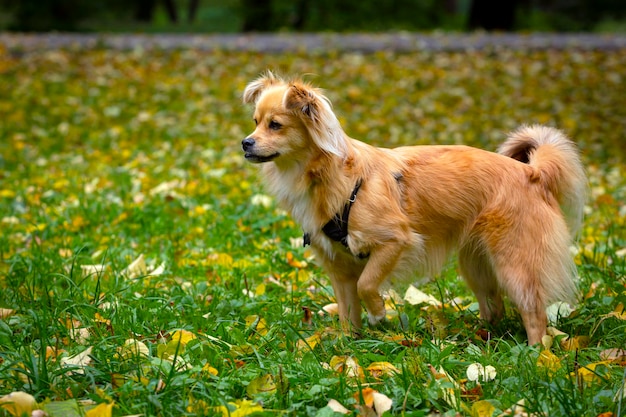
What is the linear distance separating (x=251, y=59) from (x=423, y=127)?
15.4ft

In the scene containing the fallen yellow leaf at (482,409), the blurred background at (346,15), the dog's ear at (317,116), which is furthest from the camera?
the blurred background at (346,15)

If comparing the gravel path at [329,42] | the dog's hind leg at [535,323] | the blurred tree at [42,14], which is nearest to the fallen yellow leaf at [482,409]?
the dog's hind leg at [535,323]

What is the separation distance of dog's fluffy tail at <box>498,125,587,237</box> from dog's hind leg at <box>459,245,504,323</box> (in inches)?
20.6

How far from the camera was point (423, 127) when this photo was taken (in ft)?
33.9

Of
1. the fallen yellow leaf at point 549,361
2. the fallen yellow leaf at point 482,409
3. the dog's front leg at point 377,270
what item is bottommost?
the fallen yellow leaf at point 482,409

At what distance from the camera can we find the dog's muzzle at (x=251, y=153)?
3.62 m

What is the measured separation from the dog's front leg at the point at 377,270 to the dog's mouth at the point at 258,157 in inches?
27.5

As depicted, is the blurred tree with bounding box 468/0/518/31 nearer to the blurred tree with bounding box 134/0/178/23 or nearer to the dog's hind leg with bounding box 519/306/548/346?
the dog's hind leg with bounding box 519/306/548/346

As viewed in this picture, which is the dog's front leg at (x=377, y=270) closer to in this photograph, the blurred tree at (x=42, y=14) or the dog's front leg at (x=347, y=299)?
the dog's front leg at (x=347, y=299)

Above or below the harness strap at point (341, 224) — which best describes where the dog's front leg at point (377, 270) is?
below

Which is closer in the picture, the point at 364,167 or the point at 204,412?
the point at 204,412

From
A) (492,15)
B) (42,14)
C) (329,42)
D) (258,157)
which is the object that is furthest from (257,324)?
(42,14)

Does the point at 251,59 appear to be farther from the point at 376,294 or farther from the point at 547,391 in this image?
the point at 547,391

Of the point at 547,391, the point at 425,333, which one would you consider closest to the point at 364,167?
the point at 425,333
